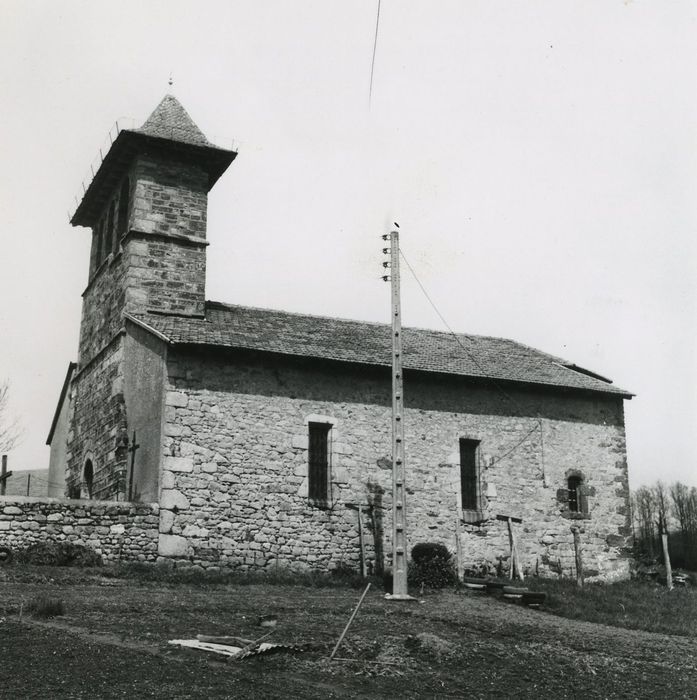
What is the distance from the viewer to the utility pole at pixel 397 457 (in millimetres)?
15195

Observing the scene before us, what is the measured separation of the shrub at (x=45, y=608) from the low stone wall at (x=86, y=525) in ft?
17.9

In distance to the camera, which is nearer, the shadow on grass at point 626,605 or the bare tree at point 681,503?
the shadow on grass at point 626,605

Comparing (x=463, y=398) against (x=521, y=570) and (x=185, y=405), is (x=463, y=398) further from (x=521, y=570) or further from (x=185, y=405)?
(x=185, y=405)

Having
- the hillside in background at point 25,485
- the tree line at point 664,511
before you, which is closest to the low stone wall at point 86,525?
the hillside in background at point 25,485

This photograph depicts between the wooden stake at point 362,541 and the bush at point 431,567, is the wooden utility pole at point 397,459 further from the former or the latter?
the wooden stake at point 362,541

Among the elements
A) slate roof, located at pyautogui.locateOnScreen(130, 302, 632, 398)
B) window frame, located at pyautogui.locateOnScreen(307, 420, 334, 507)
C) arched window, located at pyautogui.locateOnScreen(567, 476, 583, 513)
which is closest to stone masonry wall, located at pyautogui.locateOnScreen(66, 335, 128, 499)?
slate roof, located at pyautogui.locateOnScreen(130, 302, 632, 398)

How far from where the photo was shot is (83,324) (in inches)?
951

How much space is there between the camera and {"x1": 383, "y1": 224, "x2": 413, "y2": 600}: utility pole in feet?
49.9

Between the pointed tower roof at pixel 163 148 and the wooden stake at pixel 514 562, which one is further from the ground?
the pointed tower roof at pixel 163 148

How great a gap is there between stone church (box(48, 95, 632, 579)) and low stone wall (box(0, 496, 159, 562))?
1.17 ft

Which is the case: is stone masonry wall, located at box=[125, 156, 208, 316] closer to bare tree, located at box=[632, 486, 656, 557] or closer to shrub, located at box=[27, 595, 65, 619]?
shrub, located at box=[27, 595, 65, 619]

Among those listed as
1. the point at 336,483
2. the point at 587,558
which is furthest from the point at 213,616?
the point at 587,558

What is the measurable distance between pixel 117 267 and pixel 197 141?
3869mm

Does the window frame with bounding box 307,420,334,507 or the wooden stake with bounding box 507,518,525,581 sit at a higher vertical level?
the window frame with bounding box 307,420,334,507
